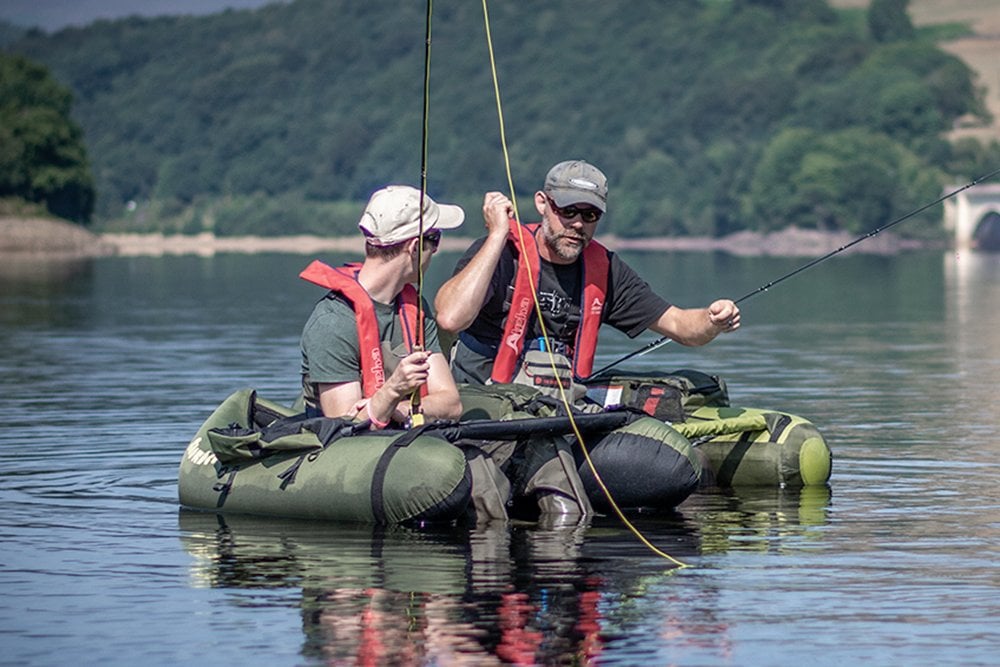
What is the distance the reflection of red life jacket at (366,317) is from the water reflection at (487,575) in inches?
31.0

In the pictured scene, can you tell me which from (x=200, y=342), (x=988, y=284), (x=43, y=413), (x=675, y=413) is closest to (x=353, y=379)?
(x=675, y=413)

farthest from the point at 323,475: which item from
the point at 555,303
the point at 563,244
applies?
the point at 563,244

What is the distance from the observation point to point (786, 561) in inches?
405

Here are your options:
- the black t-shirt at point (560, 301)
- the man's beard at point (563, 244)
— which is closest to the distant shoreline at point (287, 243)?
the black t-shirt at point (560, 301)

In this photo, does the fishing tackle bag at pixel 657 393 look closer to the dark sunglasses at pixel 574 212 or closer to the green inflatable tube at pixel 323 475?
the dark sunglasses at pixel 574 212

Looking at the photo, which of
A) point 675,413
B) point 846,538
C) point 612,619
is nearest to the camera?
point 612,619

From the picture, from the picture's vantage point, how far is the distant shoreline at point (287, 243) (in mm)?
122688

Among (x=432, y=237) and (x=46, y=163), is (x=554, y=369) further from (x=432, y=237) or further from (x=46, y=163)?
(x=46, y=163)

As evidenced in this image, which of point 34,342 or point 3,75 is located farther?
point 3,75

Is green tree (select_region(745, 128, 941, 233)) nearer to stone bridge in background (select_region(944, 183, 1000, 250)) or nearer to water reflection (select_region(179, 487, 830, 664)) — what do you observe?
stone bridge in background (select_region(944, 183, 1000, 250))

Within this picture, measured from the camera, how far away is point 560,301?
39.6 ft

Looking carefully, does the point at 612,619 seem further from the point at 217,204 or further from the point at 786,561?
the point at 217,204

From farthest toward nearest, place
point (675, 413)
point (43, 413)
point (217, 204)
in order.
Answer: point (217, 204)
point (43, 413)
point (675, 413)

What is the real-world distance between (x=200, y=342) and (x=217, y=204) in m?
172
